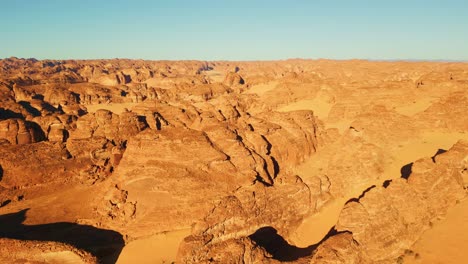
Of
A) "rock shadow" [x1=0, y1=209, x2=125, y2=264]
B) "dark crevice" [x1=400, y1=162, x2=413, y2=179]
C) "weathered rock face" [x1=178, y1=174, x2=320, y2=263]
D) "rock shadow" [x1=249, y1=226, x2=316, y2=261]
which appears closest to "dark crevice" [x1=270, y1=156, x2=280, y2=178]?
"weathered rock face" [x1=178, y1=174, x2=320, y2=263]

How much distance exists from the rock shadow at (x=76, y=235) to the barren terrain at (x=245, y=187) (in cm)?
7

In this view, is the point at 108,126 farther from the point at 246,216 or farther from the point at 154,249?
the point at 246,216

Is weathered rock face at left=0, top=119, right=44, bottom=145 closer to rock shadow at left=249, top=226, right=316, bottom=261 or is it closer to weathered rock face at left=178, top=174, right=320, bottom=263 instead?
weathered rock face at left=178, top=174, right=320, bottom=263

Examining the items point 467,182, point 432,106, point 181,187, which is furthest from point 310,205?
point 432,106

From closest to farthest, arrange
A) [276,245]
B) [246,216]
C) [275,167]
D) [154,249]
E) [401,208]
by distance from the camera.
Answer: [246,216] < [401,208] < [276,245] < [154,249] < [275,167]

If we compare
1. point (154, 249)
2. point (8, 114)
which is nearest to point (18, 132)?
point (8, 114)

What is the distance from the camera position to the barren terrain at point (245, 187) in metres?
14.7

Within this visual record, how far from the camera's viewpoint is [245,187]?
1711 centimetres

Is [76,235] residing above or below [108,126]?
below

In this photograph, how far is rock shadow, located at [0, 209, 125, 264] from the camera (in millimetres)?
16703

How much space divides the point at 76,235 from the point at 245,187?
363 inches

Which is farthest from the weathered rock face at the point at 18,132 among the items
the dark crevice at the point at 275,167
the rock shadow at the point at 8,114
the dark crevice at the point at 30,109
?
the dark crevice at the point at 275,167

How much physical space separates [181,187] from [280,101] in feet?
87.4

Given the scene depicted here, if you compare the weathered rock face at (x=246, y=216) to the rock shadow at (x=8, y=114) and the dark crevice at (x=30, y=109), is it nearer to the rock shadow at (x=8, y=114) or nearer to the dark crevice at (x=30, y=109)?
the rock shadow at (x=8, y=114)
